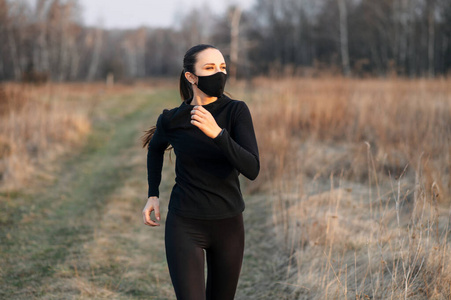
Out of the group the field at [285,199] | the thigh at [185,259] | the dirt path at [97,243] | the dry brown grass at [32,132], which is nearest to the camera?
the thigh at [185,259]

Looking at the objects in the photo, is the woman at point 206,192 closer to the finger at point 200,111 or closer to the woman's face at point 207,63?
the woman's face at point 207,63

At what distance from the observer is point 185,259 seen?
1789 millimetres

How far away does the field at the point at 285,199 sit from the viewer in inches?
117

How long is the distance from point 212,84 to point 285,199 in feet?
11.0

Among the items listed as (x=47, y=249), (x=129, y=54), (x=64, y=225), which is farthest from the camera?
(x=129, y=54)

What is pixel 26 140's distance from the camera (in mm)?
8570

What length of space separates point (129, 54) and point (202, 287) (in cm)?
5590

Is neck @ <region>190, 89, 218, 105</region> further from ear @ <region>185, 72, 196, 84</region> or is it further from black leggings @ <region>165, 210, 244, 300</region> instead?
black leggings @ <region>165, 210, 244, 300</region>

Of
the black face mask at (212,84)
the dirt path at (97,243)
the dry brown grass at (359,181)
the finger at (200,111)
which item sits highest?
the black face mask at (212,84)

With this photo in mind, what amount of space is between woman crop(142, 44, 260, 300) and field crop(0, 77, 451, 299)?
0.88 meters

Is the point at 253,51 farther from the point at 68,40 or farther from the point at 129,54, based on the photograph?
the point at 129,54

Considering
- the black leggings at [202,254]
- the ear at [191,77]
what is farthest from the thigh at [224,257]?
the ear at [191,77]

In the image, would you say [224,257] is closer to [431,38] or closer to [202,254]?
[202,254]

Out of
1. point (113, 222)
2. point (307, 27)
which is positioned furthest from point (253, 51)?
point (113, 222)
